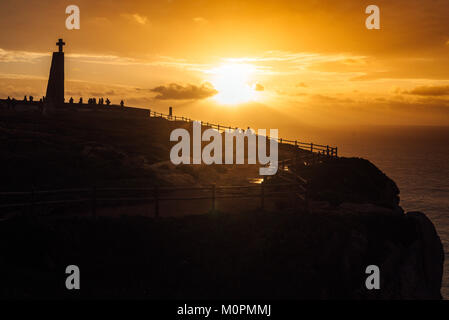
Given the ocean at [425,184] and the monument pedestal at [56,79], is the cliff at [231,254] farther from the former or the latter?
the monument pedestal at [56,79]

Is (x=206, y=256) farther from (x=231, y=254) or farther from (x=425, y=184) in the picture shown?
(x=425, y=184)

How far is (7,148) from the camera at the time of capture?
107ft

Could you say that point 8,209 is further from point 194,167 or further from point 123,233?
point 194,167

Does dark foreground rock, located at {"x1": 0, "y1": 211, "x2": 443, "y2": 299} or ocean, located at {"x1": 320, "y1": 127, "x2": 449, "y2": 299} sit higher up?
dark foreground rock, located at {"x1": 0, "y1": 211, "x2": 443, "y2": 299}

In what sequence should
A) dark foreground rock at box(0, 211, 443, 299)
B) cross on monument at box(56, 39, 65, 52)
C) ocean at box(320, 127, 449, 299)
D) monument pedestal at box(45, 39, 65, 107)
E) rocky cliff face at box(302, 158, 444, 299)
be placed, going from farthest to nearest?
ocean at box(320, 127, 449, 299), monument pedestal at box(45, 39, 65, 107), cross on monument at box(56, 39, 65, 52), rocky cliff face at box(302, 158, 444, 299), dark foreground rock at box(0, 211, 443, 299)

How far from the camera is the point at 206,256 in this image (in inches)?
656

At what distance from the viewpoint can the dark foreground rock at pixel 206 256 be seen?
15234 mm

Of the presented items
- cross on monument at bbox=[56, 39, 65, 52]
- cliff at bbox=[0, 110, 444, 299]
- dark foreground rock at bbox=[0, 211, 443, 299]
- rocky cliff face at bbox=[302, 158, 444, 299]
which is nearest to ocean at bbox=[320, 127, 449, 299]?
rocky cliff face at bbox=[302, 158, 444, 299]

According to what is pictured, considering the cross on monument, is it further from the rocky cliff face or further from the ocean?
the ocean

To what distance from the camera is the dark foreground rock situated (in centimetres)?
1523

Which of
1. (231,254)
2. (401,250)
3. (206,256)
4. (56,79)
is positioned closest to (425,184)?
(56,79)

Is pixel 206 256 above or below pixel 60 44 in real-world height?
below

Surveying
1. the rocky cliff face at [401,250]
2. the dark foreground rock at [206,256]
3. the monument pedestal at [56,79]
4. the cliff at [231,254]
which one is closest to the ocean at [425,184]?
the rocky cliff face at [401,250]
